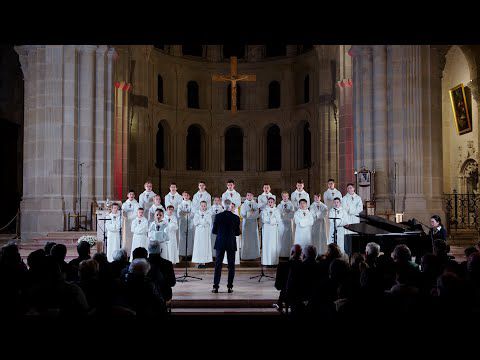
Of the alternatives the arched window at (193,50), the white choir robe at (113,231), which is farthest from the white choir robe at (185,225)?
the arched window at (193,50)

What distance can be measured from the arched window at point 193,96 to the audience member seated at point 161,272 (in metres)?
29.3

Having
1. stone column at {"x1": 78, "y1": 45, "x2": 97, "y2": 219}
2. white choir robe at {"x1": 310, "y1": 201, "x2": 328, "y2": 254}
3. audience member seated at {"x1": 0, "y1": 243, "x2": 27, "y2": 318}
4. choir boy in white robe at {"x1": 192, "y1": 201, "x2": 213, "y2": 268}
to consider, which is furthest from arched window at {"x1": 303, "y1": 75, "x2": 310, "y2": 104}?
audience member seated at {"x1": 0, "y1": 243, "x2": 27, "y2": 318}

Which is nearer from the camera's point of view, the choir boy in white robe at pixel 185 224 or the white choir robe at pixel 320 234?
the choir boy in white robe at pixel 185 224

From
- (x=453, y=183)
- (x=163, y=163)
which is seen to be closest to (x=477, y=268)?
(x=453, y=183)

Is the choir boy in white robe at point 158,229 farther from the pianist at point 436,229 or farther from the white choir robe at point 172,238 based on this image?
the pianist at point 436,229

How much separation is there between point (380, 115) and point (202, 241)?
794 cm

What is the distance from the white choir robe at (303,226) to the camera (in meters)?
15.4

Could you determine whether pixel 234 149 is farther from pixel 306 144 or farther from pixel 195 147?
pixel 306 144

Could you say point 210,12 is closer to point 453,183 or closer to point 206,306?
point 206,306

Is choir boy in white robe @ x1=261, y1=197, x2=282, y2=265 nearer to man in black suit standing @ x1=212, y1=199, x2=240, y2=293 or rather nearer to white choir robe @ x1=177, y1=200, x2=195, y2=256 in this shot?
white choir robe @ x1=177, y1=200, x2=195, y2=256

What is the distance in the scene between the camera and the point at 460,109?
24812mm

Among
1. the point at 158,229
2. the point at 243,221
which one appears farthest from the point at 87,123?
the point at 158,229

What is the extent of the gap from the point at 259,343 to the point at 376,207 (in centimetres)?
1519

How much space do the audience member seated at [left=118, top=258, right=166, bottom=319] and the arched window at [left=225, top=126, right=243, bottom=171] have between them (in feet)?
103
